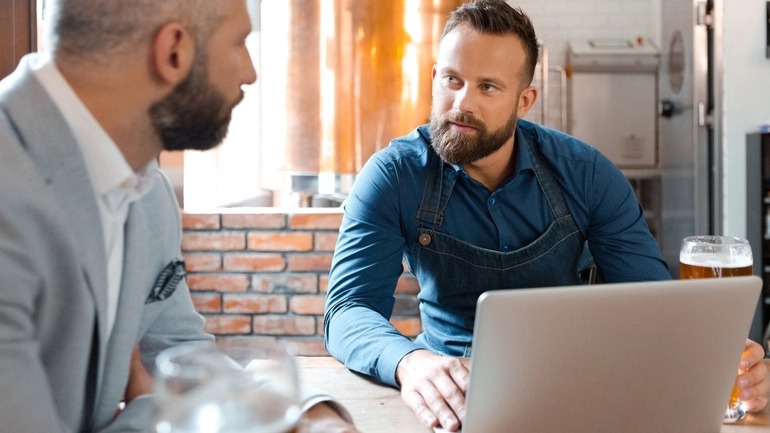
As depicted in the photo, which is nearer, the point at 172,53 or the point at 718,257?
the point at 172,53

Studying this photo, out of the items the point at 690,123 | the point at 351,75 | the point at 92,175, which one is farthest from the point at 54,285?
the point at 690,123

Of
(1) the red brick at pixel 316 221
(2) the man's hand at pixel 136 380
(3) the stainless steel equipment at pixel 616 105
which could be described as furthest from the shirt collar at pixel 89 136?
(3) the stainless steel equipment at pixel 616 105

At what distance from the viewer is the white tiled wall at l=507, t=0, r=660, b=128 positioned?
17.5 ft

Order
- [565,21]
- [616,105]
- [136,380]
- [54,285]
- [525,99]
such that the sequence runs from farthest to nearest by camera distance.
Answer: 1. [565,21]
2. [616,105]
3. [525,99]
4. [136,380]
5. [54,285]

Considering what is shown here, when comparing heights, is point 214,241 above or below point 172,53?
below

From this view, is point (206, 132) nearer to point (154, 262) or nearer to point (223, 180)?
point (154, 262)

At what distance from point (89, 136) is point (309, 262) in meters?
1.92

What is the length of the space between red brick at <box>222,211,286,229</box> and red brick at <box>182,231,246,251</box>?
0.10 feet

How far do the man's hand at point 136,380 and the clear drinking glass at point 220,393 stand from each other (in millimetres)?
431

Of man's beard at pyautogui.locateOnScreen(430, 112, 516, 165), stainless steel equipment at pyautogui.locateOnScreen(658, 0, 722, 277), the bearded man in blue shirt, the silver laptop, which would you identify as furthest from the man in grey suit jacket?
stainless steel equipment at pyautogui.locateOnScreen(658, 0, 722, 277)

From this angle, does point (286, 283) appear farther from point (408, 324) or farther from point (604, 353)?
point (604, 353)

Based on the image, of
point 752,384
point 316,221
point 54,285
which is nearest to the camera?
point 54,285

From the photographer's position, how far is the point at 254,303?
267cm

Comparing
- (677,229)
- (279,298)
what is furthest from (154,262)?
(677,229)
